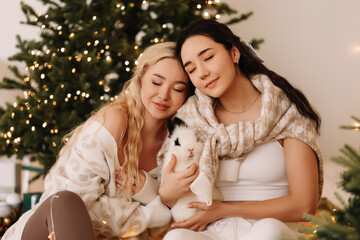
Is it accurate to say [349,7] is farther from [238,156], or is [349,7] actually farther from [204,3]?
[238,156]

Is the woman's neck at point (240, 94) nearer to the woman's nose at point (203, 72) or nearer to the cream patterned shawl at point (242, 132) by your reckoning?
the cream patterned shawl at point (242, 132)

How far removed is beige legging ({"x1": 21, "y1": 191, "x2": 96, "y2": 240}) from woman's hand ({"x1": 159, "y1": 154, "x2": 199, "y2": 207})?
1.10ft

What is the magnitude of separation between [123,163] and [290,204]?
69 centimetres

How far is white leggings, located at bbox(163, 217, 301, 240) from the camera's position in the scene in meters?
1.16

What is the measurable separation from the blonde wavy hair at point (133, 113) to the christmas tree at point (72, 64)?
0.54 metres

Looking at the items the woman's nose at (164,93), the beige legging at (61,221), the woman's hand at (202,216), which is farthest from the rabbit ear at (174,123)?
the beige legging at (61,221)

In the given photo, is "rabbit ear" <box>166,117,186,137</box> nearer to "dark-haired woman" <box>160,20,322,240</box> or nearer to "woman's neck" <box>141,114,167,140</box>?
"dark-haired woman" <box>160,20,322,240</box>

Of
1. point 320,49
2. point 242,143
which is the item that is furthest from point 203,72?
point 320,49

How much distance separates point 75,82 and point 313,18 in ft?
8.69

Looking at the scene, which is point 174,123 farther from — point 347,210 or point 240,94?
point 347,210

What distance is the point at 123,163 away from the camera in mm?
1602

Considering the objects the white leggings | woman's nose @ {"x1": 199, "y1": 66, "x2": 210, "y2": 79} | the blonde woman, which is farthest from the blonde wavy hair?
the white leggings

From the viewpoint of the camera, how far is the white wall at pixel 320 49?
149 inches

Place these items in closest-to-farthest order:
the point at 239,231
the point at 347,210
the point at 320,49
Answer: the point at 347,210 → the point at 239,231 → the point at 320,49
